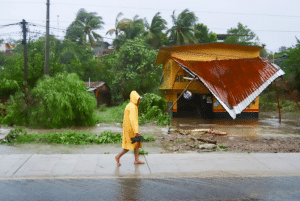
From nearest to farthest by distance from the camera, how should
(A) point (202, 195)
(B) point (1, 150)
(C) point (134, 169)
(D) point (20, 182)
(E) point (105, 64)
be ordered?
1. (A) point (202, 195)
2. (D) point (20, 182)
3. (C) point (134, 169)
4. (B) point (1, 150)
5. (E) point (105, 64)

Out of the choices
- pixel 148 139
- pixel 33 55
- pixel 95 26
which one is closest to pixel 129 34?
pixel 95 26

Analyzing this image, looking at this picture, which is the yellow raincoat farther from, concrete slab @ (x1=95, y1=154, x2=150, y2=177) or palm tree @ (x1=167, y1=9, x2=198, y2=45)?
palm tree @ (x1=167, y1=9, x2=198, y2=45)

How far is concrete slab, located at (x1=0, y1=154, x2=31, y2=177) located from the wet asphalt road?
2.19 ft

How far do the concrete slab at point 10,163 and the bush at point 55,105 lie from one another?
21.1 feet

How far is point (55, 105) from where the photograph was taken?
1484 cm

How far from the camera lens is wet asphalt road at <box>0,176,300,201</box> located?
17.7 feet

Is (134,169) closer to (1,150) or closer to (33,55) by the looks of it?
(1,150)

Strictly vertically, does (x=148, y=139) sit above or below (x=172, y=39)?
below

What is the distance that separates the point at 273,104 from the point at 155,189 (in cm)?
2878

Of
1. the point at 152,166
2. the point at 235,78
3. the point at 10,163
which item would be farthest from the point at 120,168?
the point at 235,78

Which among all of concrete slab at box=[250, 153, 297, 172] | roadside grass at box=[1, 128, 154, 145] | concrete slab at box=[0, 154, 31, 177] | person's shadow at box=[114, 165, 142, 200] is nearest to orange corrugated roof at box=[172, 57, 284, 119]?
concrete slab at box=[250, 153, 297, 172]

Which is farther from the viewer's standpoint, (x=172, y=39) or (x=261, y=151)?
(x=172, y=39)

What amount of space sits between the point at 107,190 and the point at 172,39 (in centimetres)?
3704

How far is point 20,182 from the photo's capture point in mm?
6230
